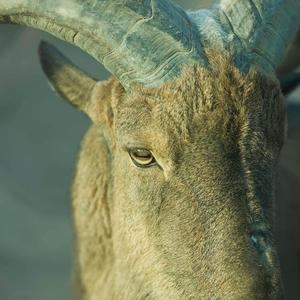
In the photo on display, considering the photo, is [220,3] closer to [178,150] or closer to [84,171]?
[178,150]

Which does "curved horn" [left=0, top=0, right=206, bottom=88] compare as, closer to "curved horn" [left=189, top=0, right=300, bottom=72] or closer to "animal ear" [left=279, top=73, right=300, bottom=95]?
"curved horn" [left=189, top=0, right=300, bottom=72]

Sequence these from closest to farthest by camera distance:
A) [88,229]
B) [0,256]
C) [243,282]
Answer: [243,282] < [88,229] < [0,256]

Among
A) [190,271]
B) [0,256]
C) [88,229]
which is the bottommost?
[0,256]

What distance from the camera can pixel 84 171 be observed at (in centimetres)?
568

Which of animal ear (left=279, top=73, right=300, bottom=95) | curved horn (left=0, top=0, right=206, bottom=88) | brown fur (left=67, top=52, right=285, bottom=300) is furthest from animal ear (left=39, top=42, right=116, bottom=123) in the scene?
animal ear (left=279, top=73, right=300, bottom=95)

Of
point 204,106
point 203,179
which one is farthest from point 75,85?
point 203,179

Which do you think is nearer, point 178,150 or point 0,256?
point 178,150

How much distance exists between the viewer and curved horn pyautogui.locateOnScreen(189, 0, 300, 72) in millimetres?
4738

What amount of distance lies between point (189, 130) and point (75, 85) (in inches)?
43.9

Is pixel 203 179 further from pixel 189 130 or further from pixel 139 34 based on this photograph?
pixel 139 34

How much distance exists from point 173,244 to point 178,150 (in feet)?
1.48

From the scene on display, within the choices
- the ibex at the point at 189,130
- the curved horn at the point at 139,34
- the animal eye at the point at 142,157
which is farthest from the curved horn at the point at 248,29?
the animal eye at the point at 142,157

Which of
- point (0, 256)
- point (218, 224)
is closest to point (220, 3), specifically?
point (218, 224)

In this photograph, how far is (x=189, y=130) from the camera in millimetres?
4520
